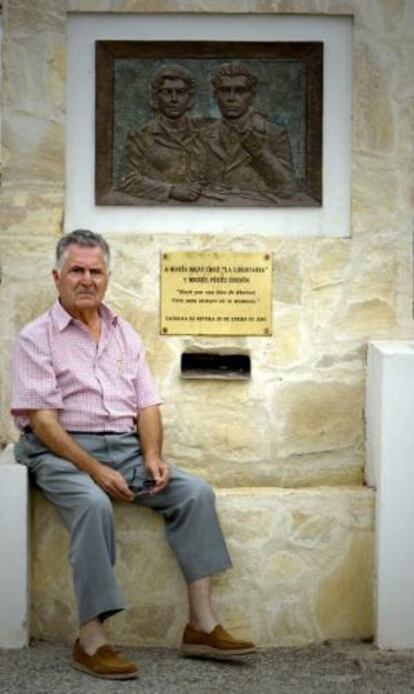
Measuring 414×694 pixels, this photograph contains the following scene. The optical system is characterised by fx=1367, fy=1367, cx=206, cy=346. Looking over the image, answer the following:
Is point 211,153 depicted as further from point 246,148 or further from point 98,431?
point 98,431

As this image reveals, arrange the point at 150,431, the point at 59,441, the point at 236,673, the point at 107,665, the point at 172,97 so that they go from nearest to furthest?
the point at 107,665 < the point at 236,673 < the point at 59,441 < the point at 150,431 < the point at 172,97

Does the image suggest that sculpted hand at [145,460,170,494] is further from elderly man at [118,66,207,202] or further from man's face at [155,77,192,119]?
man's face at [155,77,192,119]

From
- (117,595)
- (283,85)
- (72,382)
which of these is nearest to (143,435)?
(72,382)

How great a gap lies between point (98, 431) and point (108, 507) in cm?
35

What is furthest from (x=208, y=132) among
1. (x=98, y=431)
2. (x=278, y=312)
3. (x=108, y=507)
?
(x=108, y=507)

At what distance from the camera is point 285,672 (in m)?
4.85

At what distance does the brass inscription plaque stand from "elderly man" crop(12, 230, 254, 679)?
1.42ft

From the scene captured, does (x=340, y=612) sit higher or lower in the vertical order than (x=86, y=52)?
lower

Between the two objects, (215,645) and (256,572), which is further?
(256,572)

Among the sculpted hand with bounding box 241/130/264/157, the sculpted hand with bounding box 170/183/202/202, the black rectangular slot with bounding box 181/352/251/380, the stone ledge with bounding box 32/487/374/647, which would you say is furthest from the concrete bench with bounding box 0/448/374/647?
the sculpted hand with bounding box 241/130/264/157

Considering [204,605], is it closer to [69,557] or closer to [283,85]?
[69,557]

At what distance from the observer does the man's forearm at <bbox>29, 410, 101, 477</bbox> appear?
490 centimetres

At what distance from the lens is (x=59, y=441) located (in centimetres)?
491

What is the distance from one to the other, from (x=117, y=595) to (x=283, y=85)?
2190mm
